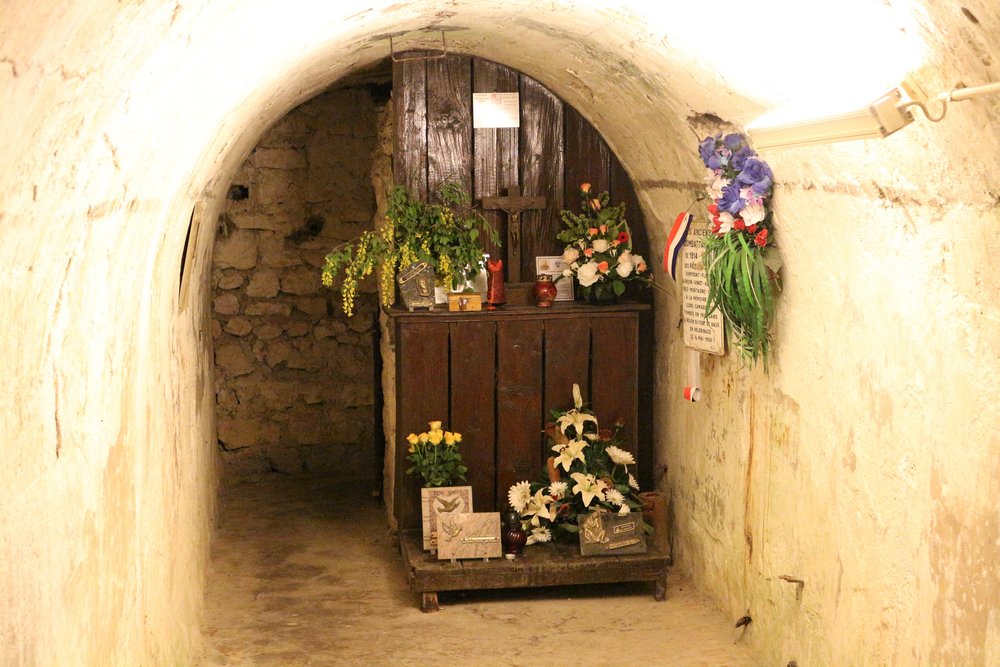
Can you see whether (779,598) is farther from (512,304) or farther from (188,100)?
(188,100)

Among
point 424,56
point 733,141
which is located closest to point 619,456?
point 733,141

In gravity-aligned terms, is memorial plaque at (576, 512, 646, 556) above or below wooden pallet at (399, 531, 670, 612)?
above

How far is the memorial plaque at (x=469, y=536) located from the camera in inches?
191

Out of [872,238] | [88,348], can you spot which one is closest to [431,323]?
[872,238]

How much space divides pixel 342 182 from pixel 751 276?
3.47m

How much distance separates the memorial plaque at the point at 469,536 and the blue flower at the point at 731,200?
1757 millimetres

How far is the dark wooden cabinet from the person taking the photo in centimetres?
513

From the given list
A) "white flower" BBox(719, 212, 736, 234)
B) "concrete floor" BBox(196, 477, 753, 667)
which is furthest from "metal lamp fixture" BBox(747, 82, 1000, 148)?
"concrete floor" BBox(196, 477, 753, 667)

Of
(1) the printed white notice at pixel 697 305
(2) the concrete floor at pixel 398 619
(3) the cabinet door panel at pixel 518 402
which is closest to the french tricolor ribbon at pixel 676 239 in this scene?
(1) the printed white notice at pixel 697 305

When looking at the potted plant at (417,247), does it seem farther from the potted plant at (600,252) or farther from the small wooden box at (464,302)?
the potted plant at (600,252)

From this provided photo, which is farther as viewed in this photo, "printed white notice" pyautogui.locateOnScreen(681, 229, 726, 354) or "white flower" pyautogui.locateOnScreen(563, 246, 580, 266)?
"white flower" pyautogui.locateOnScreen(563, 246, 580, 266)

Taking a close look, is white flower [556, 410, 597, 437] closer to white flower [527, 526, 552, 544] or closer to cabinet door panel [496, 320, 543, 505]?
cabinet door panel [496, 320, 543, 505]

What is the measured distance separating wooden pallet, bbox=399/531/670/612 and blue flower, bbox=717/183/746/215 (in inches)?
68.5

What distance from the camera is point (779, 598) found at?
13.3 feet
